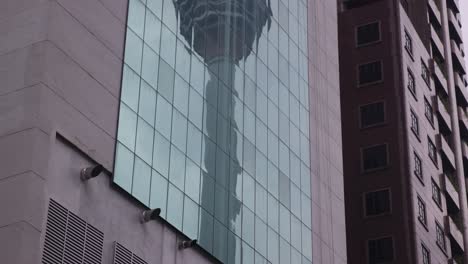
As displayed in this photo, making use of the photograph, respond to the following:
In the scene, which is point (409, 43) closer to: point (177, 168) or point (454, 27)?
point (454, 27)

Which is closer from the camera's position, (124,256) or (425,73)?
(124,256)

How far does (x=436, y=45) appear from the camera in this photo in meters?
96.4

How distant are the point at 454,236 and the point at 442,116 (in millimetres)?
11665

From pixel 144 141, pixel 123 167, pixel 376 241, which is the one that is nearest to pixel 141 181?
pixel 123 167

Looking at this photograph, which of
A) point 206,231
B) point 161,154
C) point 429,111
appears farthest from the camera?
point 429,111

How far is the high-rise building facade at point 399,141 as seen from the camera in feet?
251

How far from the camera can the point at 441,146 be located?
88188mm

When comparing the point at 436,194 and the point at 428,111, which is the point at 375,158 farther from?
the point at 428,111

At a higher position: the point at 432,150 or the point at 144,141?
the point at 432,150

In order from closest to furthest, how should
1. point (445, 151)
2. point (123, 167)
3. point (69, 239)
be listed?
point (69, 239) < point (123, 167) < point (445, 151)

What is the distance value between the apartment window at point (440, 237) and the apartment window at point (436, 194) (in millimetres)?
2027

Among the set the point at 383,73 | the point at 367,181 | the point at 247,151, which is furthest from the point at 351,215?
the point at 247,151

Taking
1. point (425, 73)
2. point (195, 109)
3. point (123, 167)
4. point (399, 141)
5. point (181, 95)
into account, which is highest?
point (425, 73)

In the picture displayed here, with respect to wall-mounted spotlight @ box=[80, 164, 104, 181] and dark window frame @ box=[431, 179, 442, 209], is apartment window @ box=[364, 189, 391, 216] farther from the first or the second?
wall-mounted spotlight @ box=[80, 164, 104, 181]
